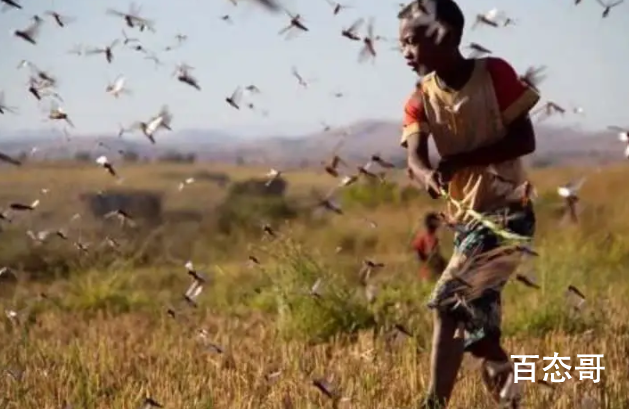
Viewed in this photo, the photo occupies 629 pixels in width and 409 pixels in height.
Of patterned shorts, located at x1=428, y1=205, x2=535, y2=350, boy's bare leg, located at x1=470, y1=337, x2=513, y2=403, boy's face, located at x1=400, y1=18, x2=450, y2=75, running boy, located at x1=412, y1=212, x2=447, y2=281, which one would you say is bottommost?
running boy, located at x1=412, y1=212, x2=447, y2=281

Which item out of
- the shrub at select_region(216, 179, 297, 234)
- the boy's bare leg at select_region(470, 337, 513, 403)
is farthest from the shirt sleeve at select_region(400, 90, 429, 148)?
the shrub at select_region(216, 179, 297, 234)

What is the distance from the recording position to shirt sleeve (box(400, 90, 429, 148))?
147 inches

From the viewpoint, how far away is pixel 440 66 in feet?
11.9

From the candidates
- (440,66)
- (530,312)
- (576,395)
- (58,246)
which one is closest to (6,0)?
(440,66)

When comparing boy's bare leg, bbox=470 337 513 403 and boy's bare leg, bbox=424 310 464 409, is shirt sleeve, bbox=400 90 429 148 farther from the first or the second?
boy's bare leg, bbox=470 337 513 403

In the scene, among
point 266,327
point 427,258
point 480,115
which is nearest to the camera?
point 480,115

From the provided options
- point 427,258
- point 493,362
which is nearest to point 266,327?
point 427,258

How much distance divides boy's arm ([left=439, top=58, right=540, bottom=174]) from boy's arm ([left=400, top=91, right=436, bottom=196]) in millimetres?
122

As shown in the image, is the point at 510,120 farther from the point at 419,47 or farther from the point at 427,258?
the point at 427,258

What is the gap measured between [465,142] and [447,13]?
1.24 ft

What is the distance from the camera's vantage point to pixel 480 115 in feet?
12.1

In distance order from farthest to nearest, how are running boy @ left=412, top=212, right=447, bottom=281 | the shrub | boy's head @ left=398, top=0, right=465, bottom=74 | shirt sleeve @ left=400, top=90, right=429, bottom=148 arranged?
the shrub, running boy @ left=412, top=212, right=447, bottom=281, shirt sleeve @ left=400, top=90, right=429, bottom=148, boy's head @ left=398, top=0, right=465, bottom=74

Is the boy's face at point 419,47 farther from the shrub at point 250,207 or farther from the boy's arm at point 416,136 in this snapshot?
the shrub at point 250,207

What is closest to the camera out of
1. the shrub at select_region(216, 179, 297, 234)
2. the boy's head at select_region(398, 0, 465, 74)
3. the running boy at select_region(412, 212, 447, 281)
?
the boy's head at select_region(398, 0, 465, 74)
